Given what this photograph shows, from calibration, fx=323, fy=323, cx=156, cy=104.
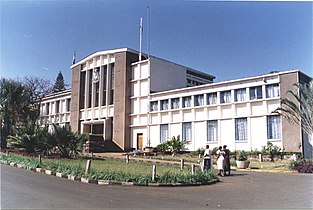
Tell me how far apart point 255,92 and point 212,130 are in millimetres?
6119

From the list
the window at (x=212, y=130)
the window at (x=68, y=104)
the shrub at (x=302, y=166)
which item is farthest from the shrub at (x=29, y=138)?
the window at (x=68, y=104)

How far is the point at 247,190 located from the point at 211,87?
2235 centimetres

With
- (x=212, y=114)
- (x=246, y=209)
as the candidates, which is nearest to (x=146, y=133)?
(x=212, y=114)

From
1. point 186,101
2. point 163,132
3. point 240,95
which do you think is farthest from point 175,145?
point 240,95

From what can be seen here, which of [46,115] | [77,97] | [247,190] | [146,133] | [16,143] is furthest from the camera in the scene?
[46,115]

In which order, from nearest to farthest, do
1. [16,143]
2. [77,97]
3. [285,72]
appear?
[16,143]
[285,72]
[77,97]

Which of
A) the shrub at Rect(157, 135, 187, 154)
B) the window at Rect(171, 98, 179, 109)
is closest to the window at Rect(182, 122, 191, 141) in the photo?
the shrub at Rect(157, 135, 187, 154)

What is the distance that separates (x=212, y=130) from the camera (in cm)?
3397

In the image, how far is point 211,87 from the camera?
112ft

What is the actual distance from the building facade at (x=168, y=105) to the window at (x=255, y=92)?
0.09 m

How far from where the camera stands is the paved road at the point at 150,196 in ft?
28.5

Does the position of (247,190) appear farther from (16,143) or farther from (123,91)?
(123,91)

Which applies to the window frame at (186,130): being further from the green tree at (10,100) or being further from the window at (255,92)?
the green tree at (10,100)

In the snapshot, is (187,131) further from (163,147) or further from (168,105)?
(168,105)
